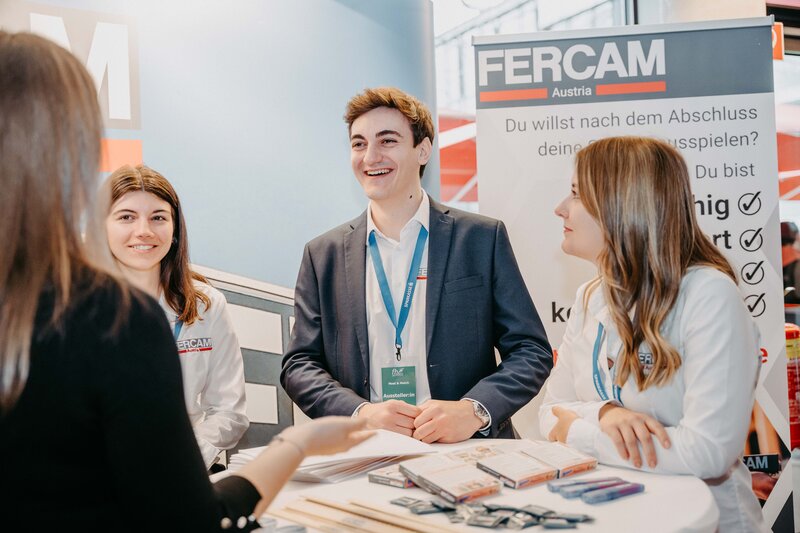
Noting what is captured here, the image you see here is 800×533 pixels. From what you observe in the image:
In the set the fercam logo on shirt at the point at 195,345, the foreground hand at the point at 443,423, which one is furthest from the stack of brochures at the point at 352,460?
the fercam logo on shirt at the point at 195,345

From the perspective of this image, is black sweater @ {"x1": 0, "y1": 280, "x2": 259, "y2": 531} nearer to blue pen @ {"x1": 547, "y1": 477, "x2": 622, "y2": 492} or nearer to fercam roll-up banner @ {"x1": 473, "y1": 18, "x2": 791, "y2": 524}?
blue pen @ {"x1": 547, "y1": 477, "x2": 622, "y2": 492}

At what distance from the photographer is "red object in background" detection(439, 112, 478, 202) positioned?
17.1 ft

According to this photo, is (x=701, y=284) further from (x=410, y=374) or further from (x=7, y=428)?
(x=7, y=428)

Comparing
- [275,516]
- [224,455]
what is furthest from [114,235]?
[275,516]

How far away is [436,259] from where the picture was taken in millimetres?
2609

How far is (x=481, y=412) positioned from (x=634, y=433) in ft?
2.07

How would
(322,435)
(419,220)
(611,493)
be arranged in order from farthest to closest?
(419,220)
(611,493)
(322,435)

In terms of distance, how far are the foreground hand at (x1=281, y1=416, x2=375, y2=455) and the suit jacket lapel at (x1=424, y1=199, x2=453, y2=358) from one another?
1.27 meters

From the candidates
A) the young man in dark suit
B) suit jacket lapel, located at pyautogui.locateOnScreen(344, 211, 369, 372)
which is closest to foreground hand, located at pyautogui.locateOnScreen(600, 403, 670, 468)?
the young man in dark suit

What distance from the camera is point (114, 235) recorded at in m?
2.75

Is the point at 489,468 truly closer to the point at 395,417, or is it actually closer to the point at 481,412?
the point at 395,417

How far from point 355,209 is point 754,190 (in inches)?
74.8

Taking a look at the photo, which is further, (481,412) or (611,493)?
(481,412)

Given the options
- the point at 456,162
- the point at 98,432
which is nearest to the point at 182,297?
the point at 98,432
